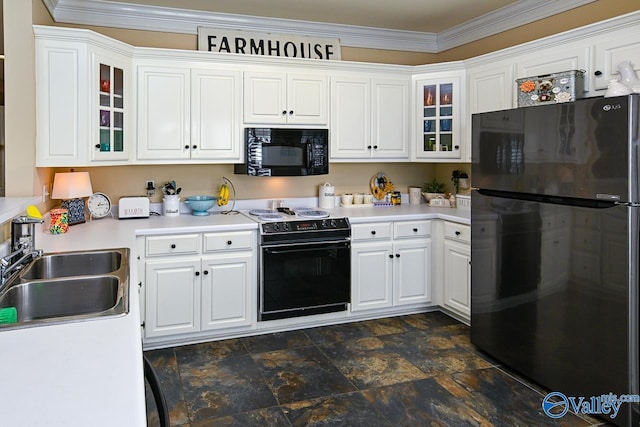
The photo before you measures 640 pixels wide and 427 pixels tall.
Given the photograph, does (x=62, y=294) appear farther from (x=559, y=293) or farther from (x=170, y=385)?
(x=559, y=293)

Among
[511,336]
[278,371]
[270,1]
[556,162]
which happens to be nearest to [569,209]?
[556,162]

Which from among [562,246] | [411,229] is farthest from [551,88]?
[411,229]

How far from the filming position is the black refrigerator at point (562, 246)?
2311mm

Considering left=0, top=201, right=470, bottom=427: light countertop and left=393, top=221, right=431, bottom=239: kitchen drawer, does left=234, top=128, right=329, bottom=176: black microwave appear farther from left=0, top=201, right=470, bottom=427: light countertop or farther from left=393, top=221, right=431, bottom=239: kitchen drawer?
left=0, top=201, right=470, bottom=427: light countertop

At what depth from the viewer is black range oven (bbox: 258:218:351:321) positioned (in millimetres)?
3641

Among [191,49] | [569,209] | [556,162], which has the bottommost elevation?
[569,209]

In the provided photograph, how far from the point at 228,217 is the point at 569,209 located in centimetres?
242

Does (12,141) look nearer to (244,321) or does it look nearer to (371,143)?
(244,321)

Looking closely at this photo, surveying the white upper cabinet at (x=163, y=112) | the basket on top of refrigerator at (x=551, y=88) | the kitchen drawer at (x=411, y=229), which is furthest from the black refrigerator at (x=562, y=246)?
the white upper cabinet at (x=163, y=112)

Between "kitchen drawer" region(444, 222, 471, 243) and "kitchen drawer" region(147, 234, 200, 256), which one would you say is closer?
"kitchen drawer" region(147, 234, 200, 256)

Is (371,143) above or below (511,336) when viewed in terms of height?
above

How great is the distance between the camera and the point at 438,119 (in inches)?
169

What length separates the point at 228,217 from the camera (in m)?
3.87
